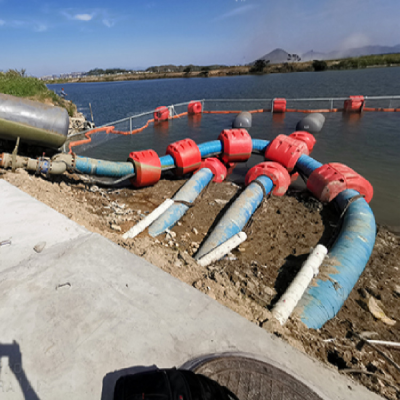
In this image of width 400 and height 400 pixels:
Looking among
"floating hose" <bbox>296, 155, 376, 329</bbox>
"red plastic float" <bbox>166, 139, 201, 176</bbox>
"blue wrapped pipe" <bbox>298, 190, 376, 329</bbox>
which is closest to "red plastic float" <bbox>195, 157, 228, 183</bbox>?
"red plastic float" <bbox>166, 139, 201, 176</bbox>

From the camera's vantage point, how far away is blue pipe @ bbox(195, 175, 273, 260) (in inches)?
265

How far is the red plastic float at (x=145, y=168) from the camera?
9.55 m

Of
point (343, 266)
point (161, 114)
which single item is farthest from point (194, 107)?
point (343, 266)

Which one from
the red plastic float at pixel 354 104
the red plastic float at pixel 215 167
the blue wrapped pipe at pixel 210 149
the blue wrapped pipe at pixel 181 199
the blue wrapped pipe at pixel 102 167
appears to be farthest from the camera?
the red plastic float at pixel 354 104

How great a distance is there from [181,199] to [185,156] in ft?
8.01

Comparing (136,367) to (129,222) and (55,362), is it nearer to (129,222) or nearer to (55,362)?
(55,362)

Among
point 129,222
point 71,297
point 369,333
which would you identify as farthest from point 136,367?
point 129,222

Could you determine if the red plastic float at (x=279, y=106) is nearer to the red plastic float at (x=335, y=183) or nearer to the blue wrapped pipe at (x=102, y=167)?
the red plastic float at (x=335, y=183)

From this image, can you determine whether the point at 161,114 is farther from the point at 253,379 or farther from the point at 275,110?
the point at 253,379

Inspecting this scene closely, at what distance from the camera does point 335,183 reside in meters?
8.42

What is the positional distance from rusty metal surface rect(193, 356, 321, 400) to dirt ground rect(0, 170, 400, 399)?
606mm

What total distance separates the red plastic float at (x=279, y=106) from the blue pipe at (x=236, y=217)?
1589cm

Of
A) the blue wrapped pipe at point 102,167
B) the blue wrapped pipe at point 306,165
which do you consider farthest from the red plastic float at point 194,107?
the blue wrapped pipe at point 102,167

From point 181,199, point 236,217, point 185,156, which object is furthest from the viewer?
point 185,156
